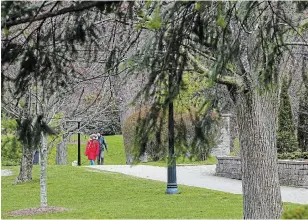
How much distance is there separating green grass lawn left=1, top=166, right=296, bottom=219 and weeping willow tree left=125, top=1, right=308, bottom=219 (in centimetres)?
244

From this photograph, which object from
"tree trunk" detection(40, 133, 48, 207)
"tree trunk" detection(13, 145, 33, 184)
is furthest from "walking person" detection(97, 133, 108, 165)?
"tree trunk" detection(40, 133, 48, 207)

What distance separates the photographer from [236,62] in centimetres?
720

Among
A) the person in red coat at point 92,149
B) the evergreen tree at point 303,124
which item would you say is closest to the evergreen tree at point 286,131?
the evergreen tree at point 303,124

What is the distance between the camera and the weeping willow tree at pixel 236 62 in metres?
5.02

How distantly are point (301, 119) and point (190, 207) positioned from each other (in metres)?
12.1

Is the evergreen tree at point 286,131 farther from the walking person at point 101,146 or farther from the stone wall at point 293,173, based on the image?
the walking person at point 101,146

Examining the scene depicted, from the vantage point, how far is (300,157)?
21844 mm

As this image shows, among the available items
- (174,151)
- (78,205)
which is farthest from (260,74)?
(78,205)

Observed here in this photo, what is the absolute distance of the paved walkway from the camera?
1531 cm

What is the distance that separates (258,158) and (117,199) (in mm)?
6014

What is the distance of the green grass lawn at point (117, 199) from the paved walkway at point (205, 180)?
805 mm

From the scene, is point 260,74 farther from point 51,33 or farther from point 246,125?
point 246,125

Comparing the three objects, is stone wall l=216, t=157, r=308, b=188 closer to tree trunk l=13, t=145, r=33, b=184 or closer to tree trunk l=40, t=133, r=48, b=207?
tree trunk l=13, t=145, r=33, b=184

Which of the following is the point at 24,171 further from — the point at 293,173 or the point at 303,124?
the point at 303,124
